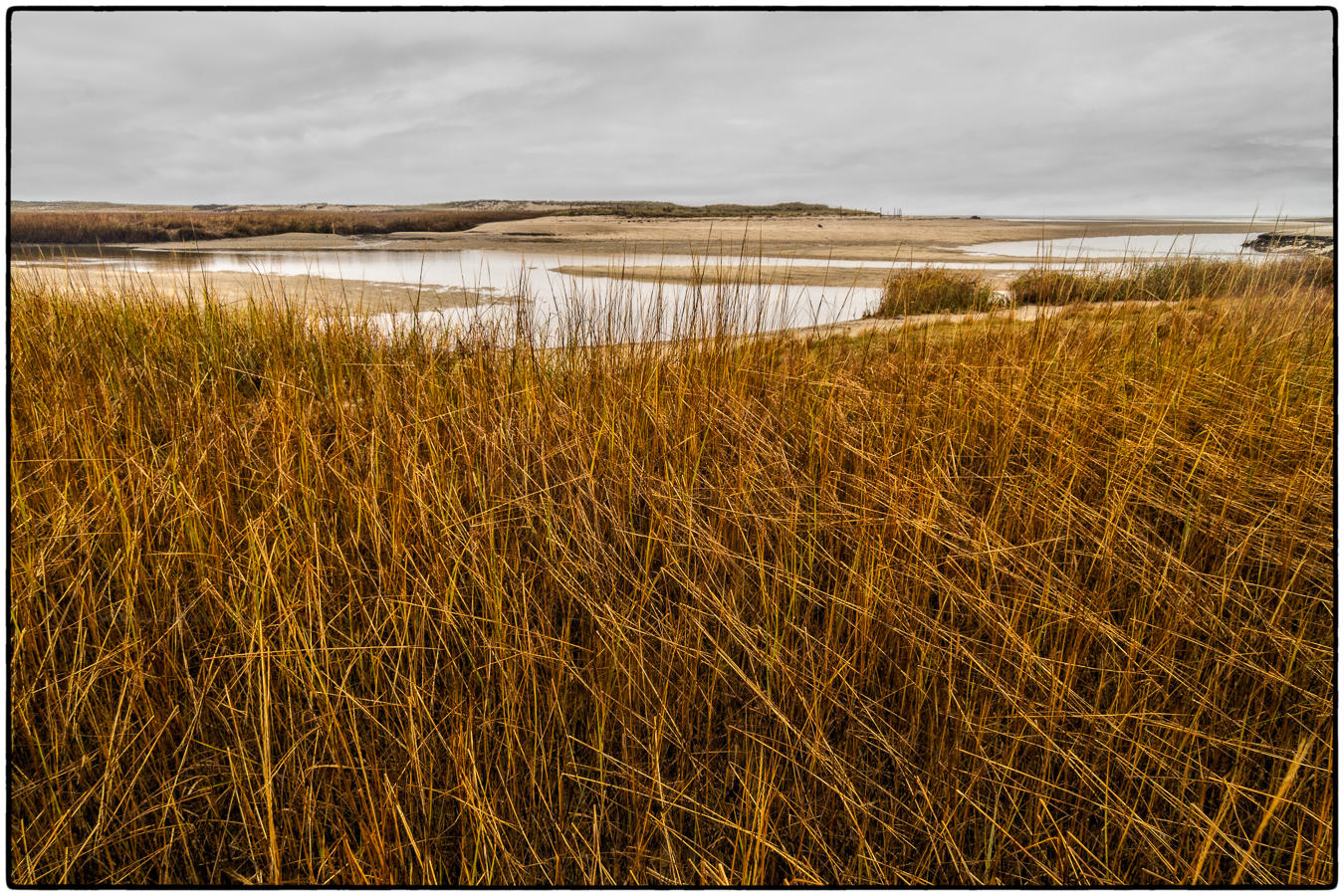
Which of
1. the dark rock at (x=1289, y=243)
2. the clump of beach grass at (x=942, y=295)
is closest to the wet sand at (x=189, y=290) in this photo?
the clump of beach grass at (x=942, y=295)

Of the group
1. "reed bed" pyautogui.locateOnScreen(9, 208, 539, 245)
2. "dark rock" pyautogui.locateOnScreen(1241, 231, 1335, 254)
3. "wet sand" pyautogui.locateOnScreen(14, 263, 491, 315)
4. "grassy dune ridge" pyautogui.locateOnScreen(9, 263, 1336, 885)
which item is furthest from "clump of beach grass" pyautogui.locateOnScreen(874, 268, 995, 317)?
"reed bed" pyautogui.locateOnScreen(9, 208, 539, 245)

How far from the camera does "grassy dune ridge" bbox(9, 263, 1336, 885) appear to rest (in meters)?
1.45

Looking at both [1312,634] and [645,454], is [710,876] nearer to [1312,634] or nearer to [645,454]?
[645,454]

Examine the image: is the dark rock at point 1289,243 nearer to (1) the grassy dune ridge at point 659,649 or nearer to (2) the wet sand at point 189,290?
(1) the grassy dune ridge at point 659,649

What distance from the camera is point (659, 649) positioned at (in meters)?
1.76

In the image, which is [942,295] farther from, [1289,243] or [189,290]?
[189,290]

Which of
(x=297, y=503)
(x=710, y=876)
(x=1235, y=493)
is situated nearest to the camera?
(x=710, y=876)

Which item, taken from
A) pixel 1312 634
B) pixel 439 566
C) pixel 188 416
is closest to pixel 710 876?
pixel 439 566

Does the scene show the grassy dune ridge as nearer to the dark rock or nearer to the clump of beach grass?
the dark rock

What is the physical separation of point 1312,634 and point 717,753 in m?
1.72

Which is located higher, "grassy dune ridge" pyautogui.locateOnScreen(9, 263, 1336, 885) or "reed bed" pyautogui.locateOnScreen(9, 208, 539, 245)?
"reed bed" pyautogui.locateOnScreen(9, 208, 539, 245)

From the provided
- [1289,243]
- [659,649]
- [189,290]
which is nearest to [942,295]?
[1289,243]

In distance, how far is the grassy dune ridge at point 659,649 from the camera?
1.45m

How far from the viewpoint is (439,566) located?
1779 mm
